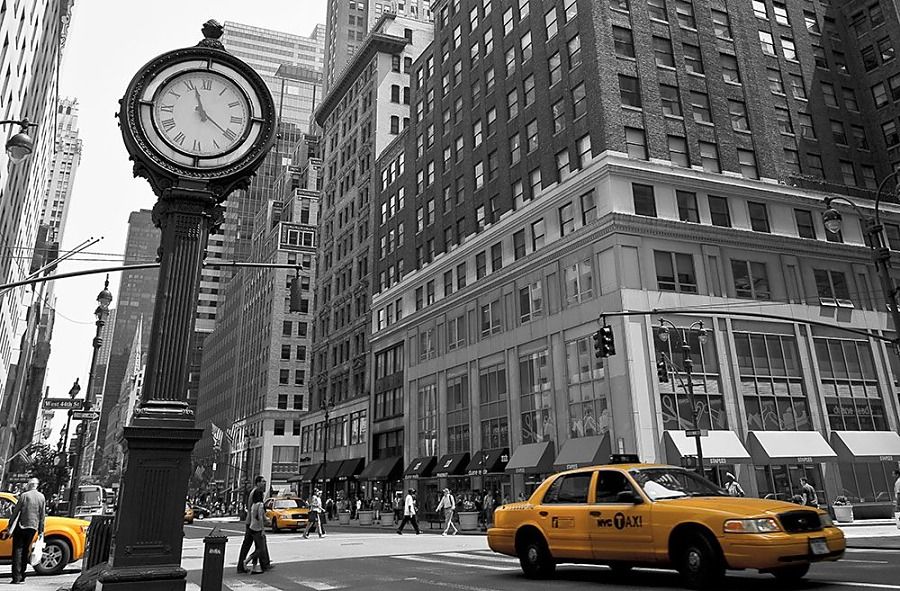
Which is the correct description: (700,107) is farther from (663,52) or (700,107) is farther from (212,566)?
(212,566)

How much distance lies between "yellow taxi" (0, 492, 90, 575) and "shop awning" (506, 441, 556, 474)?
2487cm

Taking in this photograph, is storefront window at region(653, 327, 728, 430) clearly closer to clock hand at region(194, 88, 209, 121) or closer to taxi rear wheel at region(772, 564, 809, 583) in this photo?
taxi rear wheel at region(772, 564, 809, 583)

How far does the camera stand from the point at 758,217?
3919cm

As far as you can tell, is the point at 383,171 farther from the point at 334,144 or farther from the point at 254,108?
the point at 254,108

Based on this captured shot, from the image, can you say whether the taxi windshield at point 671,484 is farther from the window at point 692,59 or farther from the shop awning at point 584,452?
the window at point 692,59

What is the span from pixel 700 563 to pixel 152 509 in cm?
686

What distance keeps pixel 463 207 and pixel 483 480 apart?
19.7m

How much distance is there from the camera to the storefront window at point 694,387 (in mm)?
32969

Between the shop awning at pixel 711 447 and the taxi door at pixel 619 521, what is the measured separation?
22.3 meters

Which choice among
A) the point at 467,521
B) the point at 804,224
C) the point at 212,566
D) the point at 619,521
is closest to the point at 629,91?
the point at 804,224

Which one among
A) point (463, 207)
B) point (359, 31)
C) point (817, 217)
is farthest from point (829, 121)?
point (359, 31)

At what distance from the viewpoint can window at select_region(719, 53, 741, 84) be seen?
4241 centimetres

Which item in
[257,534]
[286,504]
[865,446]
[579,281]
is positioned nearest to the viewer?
[257,534]

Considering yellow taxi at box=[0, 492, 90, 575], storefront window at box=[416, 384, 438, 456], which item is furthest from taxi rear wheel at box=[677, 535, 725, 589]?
storefront window at box=[416, 384, 438, 456]
